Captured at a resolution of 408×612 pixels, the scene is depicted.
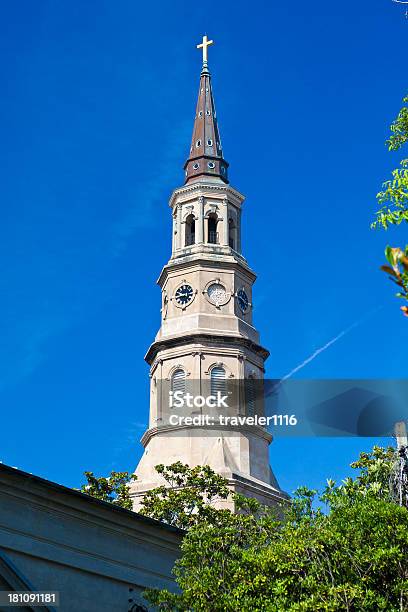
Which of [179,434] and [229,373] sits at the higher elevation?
[229,373]

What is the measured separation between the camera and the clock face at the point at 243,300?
5009 centimetres

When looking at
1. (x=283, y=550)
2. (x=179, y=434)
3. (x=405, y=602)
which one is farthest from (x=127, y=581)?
(x=179, y=434)

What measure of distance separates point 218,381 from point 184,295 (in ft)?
19.0

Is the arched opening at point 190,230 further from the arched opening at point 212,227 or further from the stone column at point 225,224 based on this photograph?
the stone column at point 225,224

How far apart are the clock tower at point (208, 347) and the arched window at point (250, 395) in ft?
0.17

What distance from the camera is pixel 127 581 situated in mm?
25312

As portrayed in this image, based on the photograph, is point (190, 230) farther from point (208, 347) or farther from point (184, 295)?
point (208, 347)

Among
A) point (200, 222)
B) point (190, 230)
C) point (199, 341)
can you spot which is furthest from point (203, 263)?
point (199, 341)

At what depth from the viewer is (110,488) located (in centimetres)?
3891

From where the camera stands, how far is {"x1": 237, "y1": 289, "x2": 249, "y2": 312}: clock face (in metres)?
50.1

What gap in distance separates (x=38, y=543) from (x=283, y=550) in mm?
7131

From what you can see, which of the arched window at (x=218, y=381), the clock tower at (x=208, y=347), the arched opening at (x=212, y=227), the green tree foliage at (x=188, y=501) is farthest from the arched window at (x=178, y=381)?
the arched opening at (x=212, y=227)

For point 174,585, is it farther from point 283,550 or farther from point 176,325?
point 176,325

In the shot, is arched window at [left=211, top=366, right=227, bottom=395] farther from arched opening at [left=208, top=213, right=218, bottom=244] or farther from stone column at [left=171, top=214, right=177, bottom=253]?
arched opening at [left=208, top=213, right=218, bottom=244]
